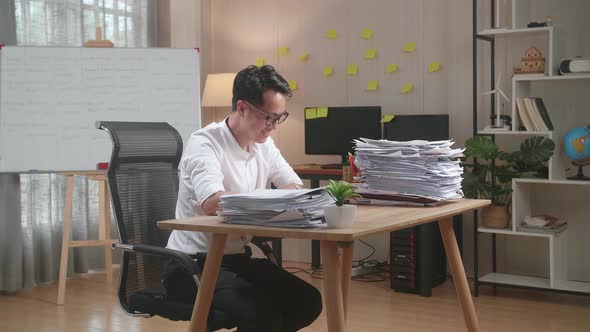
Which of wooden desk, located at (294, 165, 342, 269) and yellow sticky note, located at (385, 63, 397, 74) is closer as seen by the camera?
wooden desk, located at (294, 165, 342, 269)

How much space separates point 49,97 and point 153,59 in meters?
0.66

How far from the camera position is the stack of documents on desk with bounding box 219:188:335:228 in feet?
6.51

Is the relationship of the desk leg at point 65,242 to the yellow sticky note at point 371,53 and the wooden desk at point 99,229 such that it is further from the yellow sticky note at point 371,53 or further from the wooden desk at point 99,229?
the yellow sticky note at point 371,53

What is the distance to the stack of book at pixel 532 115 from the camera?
436 centimetres

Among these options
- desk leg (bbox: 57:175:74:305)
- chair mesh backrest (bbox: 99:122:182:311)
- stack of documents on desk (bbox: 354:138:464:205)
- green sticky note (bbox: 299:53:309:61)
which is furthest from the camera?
green sticky note (bbox: 299:53:309:61)

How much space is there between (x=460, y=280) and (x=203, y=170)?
103 cm

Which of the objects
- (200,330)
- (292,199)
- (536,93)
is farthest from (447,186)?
(536,93)

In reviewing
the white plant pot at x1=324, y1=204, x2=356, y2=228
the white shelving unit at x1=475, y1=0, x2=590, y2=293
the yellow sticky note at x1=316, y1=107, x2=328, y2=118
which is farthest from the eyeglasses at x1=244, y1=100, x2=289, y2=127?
the yellow sticky note at x1=316, y1=107, x2=328, y2=118

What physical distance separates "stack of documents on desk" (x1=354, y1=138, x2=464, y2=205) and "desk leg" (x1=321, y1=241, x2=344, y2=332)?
560 millimetres

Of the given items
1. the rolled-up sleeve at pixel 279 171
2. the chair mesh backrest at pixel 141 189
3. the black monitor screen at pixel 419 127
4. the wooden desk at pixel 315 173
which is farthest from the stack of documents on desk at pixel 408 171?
the wooden desk at pixel 315 173

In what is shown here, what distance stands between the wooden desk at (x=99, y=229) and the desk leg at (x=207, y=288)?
101 inches

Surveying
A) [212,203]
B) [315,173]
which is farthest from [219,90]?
[212,203]

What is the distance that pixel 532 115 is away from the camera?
437 centimetres

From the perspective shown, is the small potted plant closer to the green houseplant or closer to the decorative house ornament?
the green houseplant
